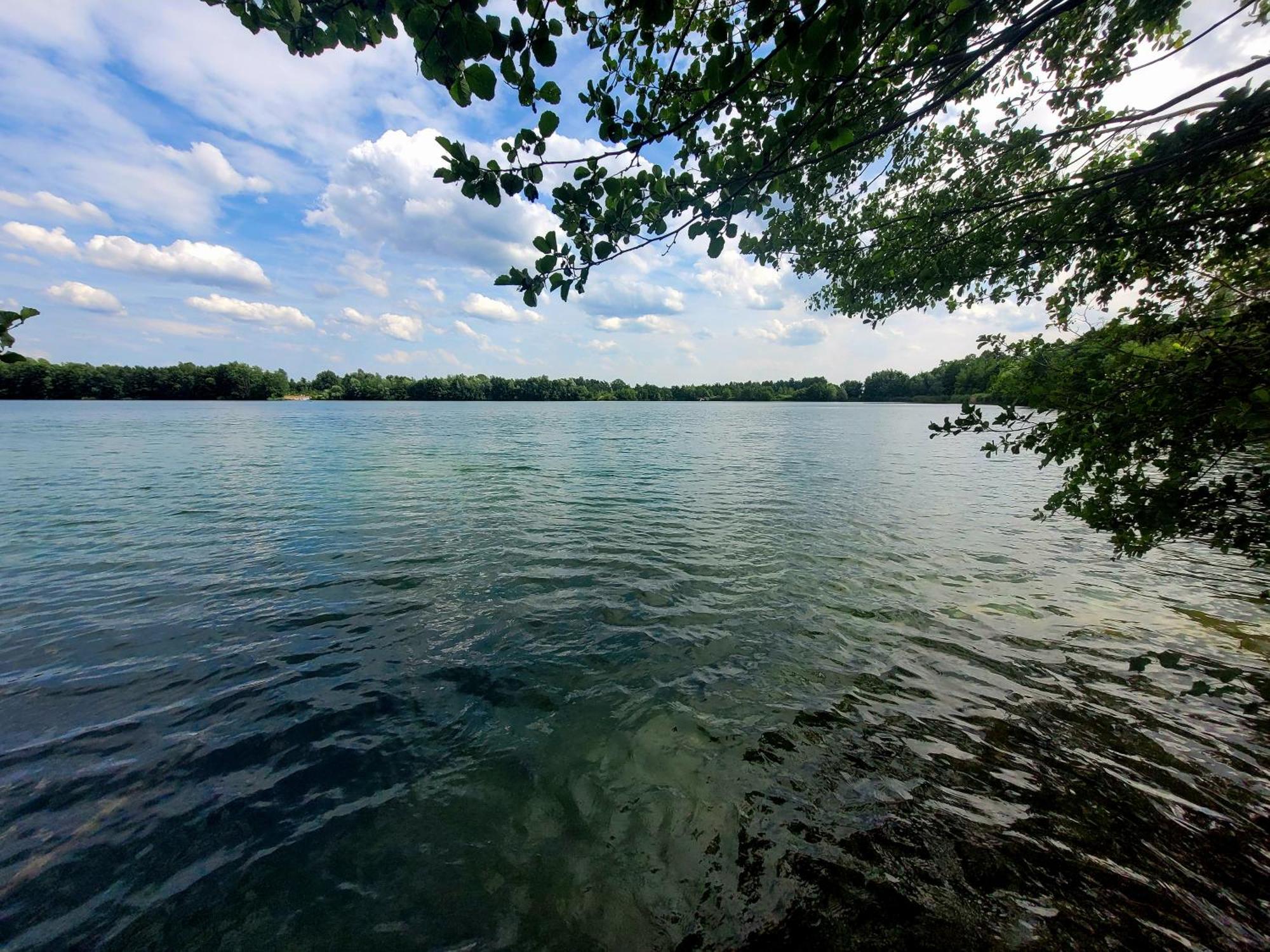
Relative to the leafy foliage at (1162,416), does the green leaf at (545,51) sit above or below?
above

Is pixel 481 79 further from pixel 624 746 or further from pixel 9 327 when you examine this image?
pixel 624 746

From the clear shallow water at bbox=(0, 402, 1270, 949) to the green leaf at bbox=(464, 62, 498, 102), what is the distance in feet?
21.6

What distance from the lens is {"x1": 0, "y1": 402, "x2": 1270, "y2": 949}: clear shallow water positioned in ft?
13.3

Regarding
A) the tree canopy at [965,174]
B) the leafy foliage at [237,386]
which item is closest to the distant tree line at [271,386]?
the leafy foliage at [237,386]

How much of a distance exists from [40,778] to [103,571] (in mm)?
8942

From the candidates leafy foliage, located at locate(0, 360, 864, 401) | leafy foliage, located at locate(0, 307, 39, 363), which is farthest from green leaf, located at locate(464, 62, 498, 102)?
leafy foliage, located at locate(0, 360, 864, 401)

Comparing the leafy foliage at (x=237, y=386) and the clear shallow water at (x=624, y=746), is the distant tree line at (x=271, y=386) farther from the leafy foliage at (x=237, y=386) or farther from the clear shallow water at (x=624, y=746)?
the clear shallow water at (x=624, y=746)

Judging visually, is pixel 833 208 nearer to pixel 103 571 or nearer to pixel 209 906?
pixel 209 906

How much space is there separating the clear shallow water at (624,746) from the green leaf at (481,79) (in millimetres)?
6590

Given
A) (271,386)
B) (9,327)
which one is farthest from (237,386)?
(9,327)

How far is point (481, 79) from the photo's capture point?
11.4ft

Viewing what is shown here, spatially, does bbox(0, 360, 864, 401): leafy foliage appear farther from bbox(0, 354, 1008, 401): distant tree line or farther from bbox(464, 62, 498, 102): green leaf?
bbox(464, 62, 498, 102): green leaf

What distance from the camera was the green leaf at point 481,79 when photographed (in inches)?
135

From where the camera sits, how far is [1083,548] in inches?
565
